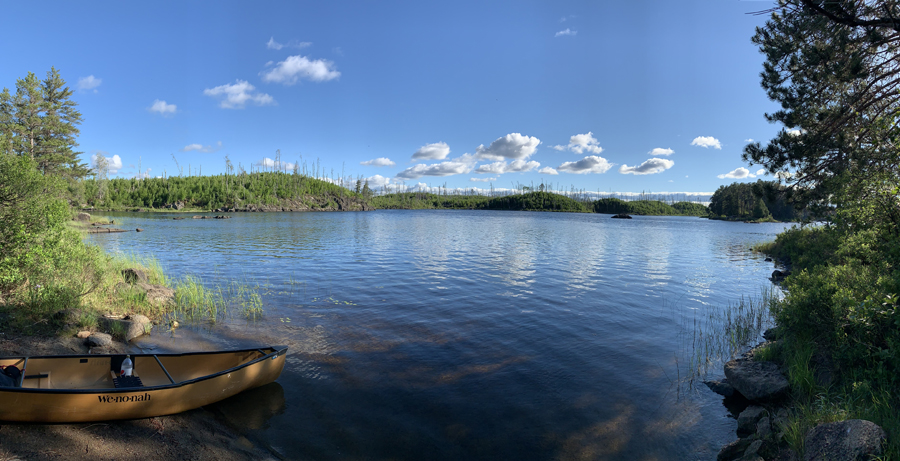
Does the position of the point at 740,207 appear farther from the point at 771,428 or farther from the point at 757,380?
the point at 771,428

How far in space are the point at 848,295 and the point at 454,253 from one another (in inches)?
1188

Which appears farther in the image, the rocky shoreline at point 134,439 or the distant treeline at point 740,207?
the distant treeline at point 740,207

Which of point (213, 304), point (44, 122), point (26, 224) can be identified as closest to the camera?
point (26, 224)

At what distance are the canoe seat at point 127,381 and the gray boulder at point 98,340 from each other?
12.3ft

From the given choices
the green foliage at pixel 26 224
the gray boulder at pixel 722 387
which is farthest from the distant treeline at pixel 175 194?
the gray boulder at pixel 722 387

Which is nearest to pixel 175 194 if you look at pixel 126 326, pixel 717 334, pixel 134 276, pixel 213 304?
pixel 134 276

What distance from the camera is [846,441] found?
5.53m

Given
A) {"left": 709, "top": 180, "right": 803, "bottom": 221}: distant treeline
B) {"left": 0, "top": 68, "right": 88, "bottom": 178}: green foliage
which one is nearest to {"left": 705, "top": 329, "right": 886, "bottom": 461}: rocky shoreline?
{"left": 0, "top": 68, "right": 88, "bottom": 178}: green foliage

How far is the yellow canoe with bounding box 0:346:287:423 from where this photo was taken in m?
6.73

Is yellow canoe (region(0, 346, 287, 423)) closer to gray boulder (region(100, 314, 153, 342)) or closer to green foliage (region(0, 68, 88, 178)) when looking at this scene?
gray boulder (region(100, 314, 153, 342))

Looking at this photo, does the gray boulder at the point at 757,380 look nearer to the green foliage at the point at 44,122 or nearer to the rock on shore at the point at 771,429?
the rock on shore at the point at 771,429

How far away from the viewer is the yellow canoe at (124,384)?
673 centimetres

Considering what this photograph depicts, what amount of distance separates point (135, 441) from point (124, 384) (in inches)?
75.2

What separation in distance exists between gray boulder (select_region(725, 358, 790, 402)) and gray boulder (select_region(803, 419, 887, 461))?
3.61m
